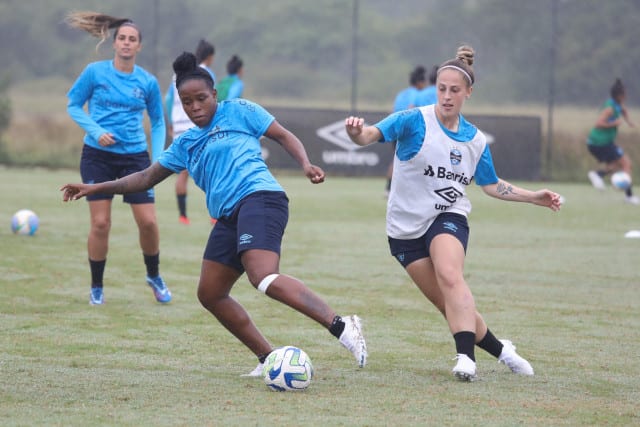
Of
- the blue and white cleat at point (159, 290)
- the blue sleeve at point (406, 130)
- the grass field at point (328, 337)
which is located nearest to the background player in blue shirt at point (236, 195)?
the grass field at point (328, 337)

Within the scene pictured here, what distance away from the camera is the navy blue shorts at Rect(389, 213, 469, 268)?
18.9 ft

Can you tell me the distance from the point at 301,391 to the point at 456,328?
0.93m

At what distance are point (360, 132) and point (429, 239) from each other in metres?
0.78

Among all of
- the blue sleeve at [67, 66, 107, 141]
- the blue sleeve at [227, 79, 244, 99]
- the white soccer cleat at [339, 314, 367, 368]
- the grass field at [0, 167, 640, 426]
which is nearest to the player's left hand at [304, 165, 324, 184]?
the white soccer cleat at [339, 314, 367, 368]

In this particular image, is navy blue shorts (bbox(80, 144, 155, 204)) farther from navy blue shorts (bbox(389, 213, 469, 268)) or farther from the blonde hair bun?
the blonde hair bun

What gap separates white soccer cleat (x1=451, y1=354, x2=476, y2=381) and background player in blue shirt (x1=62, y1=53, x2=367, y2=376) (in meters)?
0.53

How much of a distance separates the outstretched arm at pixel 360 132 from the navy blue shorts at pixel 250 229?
50 cm

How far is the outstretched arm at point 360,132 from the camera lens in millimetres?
5309

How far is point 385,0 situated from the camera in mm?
35781

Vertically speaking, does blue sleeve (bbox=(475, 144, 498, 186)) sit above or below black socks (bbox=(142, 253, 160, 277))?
above

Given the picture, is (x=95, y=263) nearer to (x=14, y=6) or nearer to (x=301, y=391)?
(x=301, y=391)

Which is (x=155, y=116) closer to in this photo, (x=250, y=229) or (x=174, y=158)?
(x=174, y=158)

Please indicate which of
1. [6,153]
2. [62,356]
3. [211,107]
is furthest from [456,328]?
[6,153]

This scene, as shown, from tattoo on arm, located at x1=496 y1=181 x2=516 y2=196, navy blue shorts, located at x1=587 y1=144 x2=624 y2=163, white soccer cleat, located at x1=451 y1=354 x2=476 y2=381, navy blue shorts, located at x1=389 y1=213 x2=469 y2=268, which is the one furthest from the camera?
navy blue shorts, located at x1=587 y1=144 x2=624 y2=163
